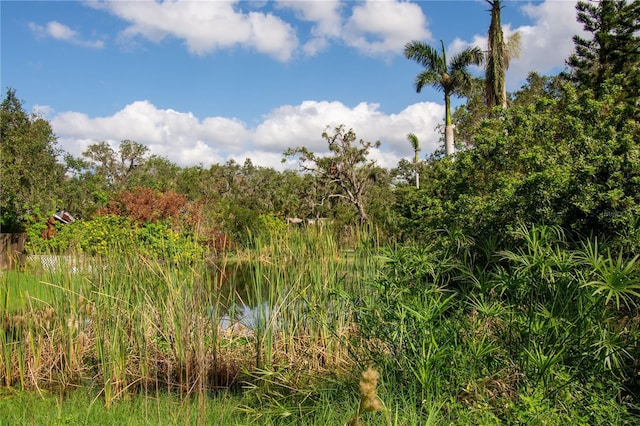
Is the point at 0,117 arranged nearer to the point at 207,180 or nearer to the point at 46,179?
the point at 46,179

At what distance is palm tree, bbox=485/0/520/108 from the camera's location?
1827 centimetres

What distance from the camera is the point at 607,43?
16.1 metres

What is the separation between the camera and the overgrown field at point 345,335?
3.23m

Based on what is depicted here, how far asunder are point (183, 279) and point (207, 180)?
28.2m

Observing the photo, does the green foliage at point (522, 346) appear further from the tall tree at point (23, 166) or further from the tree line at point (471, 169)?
the tall tree at point (23, 166)

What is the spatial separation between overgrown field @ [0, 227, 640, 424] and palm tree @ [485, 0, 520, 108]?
561 inches

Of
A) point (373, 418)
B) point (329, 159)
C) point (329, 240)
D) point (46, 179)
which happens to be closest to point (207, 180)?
point (329, 159)

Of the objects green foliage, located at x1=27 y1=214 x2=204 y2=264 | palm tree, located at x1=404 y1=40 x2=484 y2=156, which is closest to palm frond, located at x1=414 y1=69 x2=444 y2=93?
palm tree, located at x1=404 y1=40 x2=484 y2=156

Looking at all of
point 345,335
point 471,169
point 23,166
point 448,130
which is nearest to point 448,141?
point 448,130

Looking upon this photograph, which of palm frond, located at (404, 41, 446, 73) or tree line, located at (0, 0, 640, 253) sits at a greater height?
palm frond, located at (404, 41, 446, 73)

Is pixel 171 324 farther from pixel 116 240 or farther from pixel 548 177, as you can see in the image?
pixel 548 177

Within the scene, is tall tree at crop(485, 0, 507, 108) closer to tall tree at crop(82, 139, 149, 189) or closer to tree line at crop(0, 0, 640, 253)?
tree line at crop(0, 0, 640, 253)

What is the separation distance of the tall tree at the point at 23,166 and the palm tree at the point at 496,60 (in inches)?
578

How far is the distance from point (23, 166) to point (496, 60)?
15.6 meters
